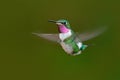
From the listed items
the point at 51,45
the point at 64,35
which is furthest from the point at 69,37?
the point at 51,45

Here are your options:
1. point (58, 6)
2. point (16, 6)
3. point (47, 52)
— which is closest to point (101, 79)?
point (47, 52)

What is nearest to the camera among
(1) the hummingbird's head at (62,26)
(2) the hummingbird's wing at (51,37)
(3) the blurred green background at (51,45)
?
(1) the hummingbird's head at (62,26)

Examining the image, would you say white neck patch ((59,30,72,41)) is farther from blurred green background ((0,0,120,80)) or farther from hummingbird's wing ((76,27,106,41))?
blurred green background ((0,0,120,80))

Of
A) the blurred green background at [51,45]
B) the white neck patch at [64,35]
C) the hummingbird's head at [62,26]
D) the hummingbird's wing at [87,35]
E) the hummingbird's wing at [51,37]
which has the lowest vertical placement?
the blurred green background at [51,45]

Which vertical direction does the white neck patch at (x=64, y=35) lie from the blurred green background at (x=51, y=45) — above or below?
above

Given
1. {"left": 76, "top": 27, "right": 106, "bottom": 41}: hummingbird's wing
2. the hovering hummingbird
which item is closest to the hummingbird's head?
the hovering hummingbird

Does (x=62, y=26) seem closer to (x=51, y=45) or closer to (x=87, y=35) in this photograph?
(x=87, y=35)

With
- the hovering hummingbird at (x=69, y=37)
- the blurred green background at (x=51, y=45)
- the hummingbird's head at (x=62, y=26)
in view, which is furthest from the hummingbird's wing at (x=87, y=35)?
the blurred green background at (x=51, y=45)

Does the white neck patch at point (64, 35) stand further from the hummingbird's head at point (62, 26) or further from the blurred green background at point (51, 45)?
the blurred green background at point (51, 45)

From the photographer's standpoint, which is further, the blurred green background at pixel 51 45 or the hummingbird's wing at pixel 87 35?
the blurred green background at pixel 51 45
